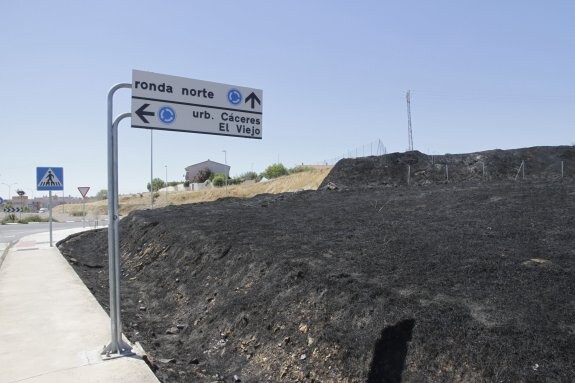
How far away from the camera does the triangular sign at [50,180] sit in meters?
15.7

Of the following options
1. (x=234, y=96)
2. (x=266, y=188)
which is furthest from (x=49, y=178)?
(x=266, y=188)

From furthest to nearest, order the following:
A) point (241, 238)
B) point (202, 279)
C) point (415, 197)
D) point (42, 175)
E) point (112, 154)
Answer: point (42, 175) < point (415, 197) < point (241, 238) < point (202, 279) < point (112, 154)

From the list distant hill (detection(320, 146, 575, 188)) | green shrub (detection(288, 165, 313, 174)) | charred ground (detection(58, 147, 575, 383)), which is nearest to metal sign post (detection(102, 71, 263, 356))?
charred ground (detection(58, 147, 575, 383))

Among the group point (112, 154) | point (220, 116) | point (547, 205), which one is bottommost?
point (547, 205)

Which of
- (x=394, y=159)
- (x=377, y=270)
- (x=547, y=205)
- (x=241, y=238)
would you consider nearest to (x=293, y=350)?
(x=377, y=270)

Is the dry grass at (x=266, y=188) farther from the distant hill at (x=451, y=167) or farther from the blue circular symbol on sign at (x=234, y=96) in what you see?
the blue circular symbol on sign at (x=234, y=96)

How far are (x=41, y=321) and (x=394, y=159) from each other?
27620mm

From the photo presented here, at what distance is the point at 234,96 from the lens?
505 cm

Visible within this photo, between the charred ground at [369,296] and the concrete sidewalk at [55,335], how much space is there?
0.51 m

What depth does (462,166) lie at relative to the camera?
101 feet

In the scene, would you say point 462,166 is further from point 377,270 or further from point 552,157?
point 377,270

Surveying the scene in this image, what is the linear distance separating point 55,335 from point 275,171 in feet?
288

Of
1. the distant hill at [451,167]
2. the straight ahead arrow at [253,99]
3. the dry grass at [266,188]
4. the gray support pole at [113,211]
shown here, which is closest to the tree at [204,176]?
the dry grass at [266,188]

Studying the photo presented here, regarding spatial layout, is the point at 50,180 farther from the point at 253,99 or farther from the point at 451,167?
the point at 451,167
